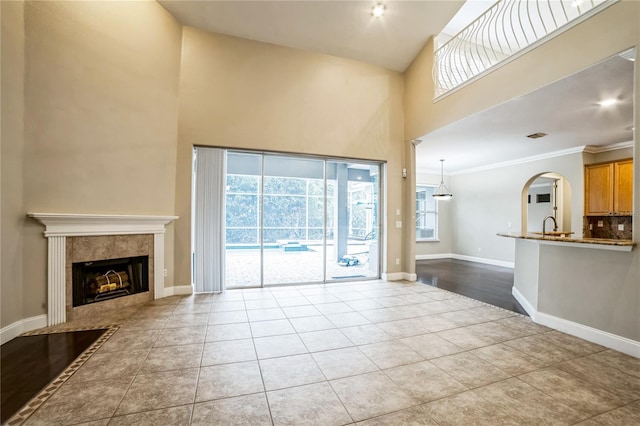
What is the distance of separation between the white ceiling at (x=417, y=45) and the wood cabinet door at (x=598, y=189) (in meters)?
0.60

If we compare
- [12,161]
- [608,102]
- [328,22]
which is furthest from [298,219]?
[608,102]

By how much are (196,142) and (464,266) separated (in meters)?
7.08

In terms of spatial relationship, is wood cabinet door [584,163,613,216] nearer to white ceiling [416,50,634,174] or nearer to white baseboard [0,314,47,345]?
white ceiling [416,50,634,174]

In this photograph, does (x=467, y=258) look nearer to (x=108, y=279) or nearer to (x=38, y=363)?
(x=108, y=279)

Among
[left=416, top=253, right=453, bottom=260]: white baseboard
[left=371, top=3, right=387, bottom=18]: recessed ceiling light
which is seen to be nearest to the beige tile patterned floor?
[left=371, top=3, right=387, bottom=18]: recessed ceiling light

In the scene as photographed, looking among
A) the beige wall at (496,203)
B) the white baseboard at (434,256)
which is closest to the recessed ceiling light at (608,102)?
the beige wall at (496,203)

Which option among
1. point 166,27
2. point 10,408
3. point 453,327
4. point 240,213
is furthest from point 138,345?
point 166,27

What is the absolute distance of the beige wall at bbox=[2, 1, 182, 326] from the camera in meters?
2.97

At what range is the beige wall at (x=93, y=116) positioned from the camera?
9.74 feet

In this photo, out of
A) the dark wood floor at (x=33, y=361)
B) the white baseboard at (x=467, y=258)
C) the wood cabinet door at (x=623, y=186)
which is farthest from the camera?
the white baseboard at (x=467, y=258)

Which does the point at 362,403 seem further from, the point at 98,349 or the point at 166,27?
the point at 166,27

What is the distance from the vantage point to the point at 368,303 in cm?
411

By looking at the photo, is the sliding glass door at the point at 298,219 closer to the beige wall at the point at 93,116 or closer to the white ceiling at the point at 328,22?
the beige wall at the point at 93,116

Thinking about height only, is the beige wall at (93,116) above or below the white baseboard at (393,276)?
above
